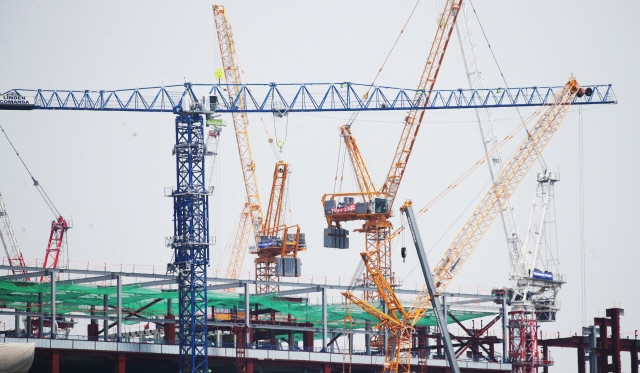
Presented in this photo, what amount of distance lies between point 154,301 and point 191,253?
17.2 meters

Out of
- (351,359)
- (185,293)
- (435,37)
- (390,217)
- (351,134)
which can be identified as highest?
(435,37)

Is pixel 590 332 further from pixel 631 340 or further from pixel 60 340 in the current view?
pixel 60 340

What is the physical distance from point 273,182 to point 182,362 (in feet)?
213

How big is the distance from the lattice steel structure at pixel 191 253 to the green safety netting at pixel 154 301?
1141 centimetres

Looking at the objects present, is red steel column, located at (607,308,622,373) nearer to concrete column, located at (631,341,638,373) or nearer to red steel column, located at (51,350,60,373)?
concrete column, located at (631,341,638,373)

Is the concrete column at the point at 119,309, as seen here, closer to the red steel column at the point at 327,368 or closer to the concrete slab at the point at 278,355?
the concrete slab at the point at 278,355

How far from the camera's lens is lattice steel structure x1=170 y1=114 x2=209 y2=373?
104 m

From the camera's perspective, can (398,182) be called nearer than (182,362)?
No

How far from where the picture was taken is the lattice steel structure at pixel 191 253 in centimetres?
10444

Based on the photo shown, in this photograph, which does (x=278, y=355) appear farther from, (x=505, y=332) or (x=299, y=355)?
(x=505, y=332)

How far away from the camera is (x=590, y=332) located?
436ft

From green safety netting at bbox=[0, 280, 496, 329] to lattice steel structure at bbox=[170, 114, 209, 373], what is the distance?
11.4m

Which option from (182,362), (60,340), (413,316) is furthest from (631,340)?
(60,340)

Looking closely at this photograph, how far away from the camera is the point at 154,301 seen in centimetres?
11894
